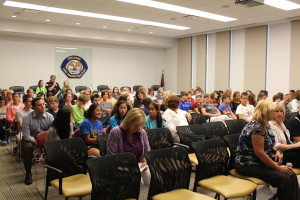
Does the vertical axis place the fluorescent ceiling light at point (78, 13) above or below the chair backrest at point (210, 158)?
above

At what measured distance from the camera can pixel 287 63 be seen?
10.8 m

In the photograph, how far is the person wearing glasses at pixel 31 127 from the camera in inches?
162

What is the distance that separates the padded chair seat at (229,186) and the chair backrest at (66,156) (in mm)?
1333

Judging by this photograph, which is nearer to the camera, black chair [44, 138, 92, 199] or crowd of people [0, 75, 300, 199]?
black chair [44, 138, 92, 199]

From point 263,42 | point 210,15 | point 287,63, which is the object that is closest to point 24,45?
point 210,15

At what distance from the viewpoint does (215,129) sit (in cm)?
450

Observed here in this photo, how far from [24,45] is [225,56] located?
8.59 meters

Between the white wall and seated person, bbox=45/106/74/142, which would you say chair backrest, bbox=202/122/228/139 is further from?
the white wall

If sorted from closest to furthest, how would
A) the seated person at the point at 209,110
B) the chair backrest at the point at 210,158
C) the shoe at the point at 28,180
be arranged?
the chair backrest at the point at 210,158
the shoe at the point at 28,180
the seated person at the point at 209,110

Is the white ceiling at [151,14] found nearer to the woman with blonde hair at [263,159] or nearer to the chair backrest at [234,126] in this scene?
the chair backrest at [234,126]

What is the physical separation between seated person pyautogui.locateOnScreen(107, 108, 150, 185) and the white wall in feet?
32.6

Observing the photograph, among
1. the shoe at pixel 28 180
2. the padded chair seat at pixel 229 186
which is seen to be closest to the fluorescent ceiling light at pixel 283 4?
the padded chair seat at pixel 229 186

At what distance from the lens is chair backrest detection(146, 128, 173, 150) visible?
12.8 ft

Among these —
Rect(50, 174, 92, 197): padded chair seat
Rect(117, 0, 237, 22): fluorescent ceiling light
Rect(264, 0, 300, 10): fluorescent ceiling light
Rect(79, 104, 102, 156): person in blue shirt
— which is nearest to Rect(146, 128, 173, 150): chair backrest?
Rect(79, 104, 102, 156): person in blue shirt
